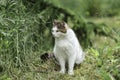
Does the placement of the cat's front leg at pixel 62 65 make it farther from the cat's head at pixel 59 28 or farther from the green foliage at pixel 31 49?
the cat's head at pixel 59 28

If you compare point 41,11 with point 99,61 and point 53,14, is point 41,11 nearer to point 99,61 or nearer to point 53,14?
point 53,14

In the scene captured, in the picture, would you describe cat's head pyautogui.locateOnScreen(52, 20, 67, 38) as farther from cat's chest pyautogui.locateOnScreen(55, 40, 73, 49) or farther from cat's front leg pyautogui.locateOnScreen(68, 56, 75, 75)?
cat's front leg pyautogui.locateOnScreen(68, 56, 75, 75)

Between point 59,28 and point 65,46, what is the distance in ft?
0.69

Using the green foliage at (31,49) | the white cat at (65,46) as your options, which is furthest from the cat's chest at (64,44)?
the green foliage at (31,49)

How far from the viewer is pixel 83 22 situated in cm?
628

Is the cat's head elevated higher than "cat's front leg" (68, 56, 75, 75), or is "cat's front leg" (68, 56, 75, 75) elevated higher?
the cat's head

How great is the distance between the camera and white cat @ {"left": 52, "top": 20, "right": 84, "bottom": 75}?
4398mm

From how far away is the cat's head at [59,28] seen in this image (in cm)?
438

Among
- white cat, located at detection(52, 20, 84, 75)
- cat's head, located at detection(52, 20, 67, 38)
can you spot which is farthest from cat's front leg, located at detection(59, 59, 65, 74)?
cat's head, located at detection(52, 20, 67, 38)

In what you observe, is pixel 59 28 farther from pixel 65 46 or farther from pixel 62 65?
pixel 62 65

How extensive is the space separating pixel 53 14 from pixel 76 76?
1.43m

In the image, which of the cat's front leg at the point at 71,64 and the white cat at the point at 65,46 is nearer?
the white cat at the point at 65,46

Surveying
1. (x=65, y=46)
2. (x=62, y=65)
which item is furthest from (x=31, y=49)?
(x=65, y=46)

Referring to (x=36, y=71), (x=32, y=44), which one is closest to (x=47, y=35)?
(x=32, y=44)
